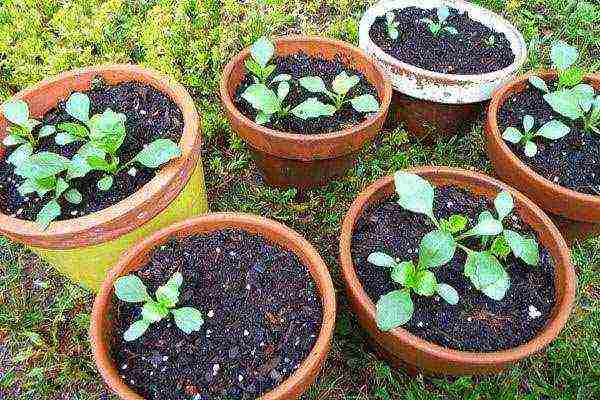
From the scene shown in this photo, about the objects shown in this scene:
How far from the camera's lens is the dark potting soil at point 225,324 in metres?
1.32

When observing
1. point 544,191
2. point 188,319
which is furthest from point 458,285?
point 188,319

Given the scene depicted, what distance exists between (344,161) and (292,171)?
0.60 feet

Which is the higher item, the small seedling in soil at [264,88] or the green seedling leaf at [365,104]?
the small seedling in soil at [264,88]

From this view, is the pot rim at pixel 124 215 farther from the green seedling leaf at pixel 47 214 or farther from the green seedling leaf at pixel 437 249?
the green seedling leaf at pixel 437 249

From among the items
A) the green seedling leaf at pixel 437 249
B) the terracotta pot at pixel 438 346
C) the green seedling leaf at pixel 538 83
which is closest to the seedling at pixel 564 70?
the green seedling leaf at pixel 538 83

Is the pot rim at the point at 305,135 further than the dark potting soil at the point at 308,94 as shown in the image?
No

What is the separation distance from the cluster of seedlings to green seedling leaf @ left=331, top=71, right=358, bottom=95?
58 cm

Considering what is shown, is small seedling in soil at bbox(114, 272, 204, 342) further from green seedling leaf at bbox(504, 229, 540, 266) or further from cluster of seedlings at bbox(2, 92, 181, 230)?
green seedling leaf at bbox(504, 229, 540, 266)

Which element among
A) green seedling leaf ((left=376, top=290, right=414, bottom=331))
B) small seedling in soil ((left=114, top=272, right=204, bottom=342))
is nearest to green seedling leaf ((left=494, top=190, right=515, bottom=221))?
green seedling leaf ((left=376, top=290, right=414, bottom=331))

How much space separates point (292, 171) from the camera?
1938 millimetres

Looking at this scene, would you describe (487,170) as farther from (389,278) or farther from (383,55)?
(389,278)

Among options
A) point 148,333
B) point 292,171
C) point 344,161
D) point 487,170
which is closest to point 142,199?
point 148,333

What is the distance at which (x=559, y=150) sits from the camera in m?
1.83

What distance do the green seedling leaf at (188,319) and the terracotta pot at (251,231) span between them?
18 cm
